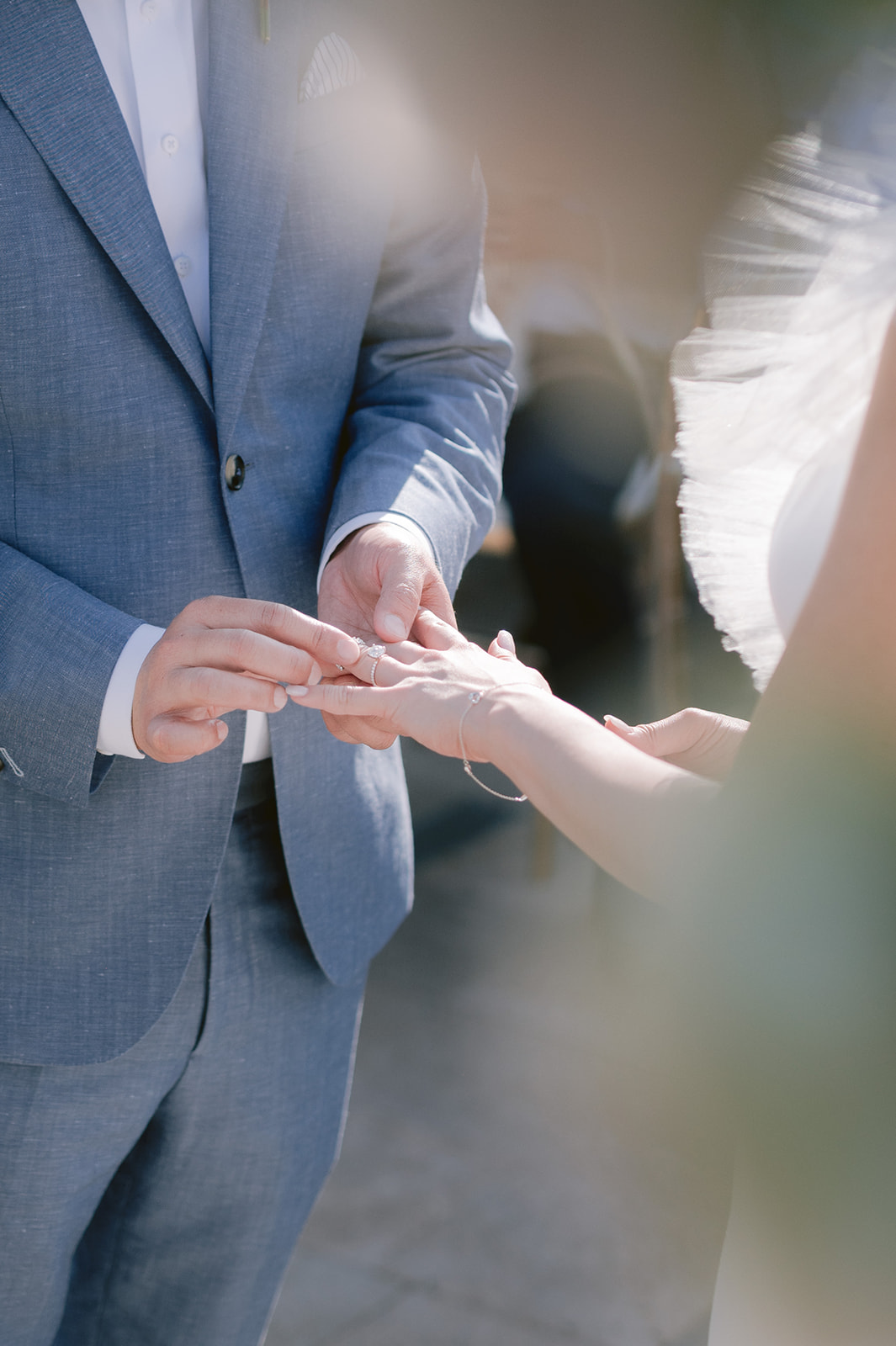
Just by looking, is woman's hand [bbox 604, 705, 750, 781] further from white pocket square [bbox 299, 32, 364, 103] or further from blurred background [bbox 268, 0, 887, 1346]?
white pocket square [bbox 299, 32, 364, 103]

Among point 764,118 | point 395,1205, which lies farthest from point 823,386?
point 395,1205

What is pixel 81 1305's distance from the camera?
4.58ft

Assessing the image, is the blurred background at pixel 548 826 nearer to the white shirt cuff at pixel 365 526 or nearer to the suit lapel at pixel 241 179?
the suit lapel at pixel 241 179

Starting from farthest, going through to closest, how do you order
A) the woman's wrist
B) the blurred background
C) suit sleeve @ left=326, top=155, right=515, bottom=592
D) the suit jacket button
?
suit sleeve @ left=326, top=155, right=515, bottom=592 → the suit jacket button → the woman's wrist → the blurred background

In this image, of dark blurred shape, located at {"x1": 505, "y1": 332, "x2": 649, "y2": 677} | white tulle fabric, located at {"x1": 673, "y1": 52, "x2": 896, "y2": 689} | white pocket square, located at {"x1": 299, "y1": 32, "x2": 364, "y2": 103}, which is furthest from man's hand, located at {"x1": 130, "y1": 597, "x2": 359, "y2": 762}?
dark blurred shape, located at {"x1": 505, "y1": 332, "x2": 649, "y2": 677}

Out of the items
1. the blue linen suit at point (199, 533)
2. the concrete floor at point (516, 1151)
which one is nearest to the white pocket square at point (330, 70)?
the blue linen suit at point (199, 533)

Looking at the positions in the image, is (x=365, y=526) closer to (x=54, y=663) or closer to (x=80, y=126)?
(x=54, y=663)

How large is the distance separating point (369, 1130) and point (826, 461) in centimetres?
214

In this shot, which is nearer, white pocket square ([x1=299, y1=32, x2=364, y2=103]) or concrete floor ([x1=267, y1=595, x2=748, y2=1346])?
white pocket square ([x1=299, y1=32, x2=364, y2=103])

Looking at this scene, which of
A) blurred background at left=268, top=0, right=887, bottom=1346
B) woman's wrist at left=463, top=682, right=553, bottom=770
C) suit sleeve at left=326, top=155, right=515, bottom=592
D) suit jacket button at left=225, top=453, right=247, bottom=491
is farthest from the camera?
suit sleeve at left=326, top=155, right=515, bottom=592

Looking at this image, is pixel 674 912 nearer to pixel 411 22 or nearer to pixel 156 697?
pixel 156 697

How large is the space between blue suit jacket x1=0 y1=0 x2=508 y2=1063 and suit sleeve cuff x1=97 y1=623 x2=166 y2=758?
0.5 inches

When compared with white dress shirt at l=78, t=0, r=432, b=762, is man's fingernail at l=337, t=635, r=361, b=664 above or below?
below

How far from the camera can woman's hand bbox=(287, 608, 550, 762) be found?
3.31ft
